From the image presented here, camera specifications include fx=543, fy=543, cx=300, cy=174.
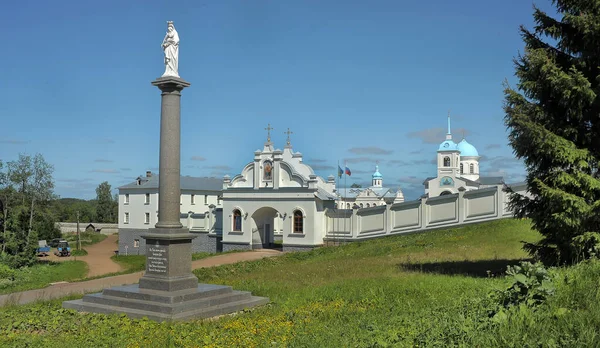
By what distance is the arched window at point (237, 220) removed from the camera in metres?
35.8

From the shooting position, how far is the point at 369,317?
919 cm

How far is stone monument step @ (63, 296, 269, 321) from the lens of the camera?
10828mm

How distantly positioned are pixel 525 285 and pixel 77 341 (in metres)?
6.74

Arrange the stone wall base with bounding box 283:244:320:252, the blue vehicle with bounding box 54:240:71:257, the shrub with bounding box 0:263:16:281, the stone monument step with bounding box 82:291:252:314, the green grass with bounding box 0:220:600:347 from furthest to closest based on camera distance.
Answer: the blue vehicle with bounding box 54:240:71:257 → the stone wall base with bounding box 283:244:320:252 → the shrub with bounding box 0:263:16:281 → the stone monument step with bounding box 82:291:252:314 → the green grass with bounding box 0:220:600:347

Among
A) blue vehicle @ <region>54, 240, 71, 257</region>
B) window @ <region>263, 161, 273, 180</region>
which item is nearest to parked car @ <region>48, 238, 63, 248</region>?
blue vehicle @ <region>54, 240, 71, 257</region>

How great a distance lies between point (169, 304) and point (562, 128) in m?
9.65

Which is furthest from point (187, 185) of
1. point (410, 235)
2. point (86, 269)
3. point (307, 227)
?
point (410, 235)

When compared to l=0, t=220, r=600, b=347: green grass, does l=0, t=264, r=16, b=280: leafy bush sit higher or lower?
lower

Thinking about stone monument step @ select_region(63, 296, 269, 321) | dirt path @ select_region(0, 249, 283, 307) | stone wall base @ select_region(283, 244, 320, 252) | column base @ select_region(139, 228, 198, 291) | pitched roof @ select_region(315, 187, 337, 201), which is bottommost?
dirt path @ select_region(0, 249, 283, 307)

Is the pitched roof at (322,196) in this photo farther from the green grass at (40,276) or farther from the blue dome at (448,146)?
the blue dome at (448,146)

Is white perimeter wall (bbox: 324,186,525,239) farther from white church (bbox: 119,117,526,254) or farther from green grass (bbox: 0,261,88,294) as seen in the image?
green grass (bbox: 0,261,88,294)

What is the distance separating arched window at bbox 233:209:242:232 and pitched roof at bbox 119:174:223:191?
53.6ft

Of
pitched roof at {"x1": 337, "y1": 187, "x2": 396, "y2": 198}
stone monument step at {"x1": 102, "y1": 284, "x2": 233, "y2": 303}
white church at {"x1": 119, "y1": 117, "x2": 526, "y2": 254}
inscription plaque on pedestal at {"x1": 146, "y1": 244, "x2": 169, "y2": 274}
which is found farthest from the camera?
pitched roof at {"x1": 337, "y1": 187, "x2": 396, "y2": 198}

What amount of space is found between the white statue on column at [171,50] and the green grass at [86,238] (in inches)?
2097
